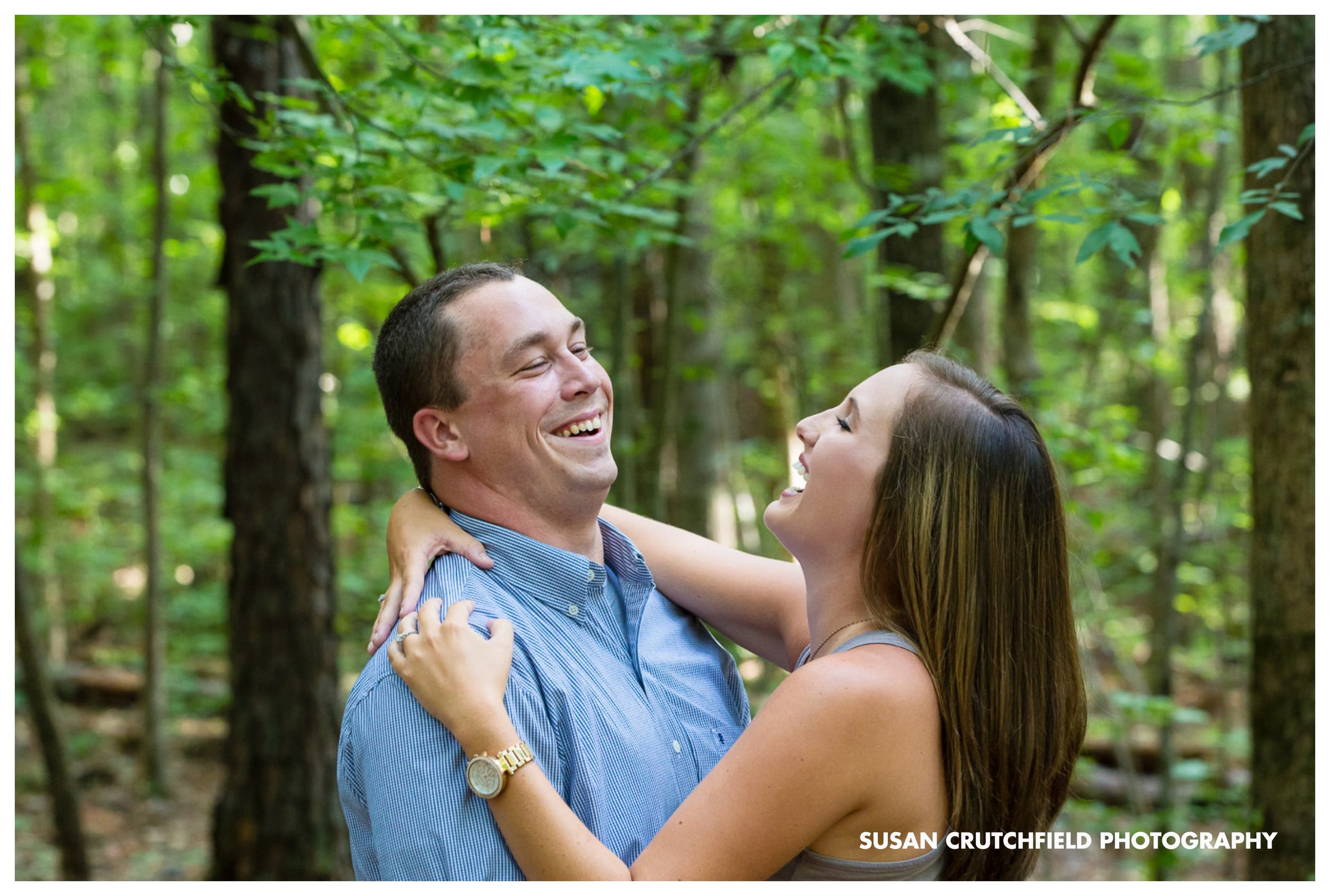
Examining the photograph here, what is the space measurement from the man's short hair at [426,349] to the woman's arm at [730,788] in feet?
2.21

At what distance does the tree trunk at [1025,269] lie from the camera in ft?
18.5

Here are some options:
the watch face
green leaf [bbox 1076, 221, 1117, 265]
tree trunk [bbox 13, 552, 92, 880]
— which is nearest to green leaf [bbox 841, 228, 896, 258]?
green leaf [bbox 1076, 221, 1117, 265]

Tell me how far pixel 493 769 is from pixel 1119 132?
225 cm

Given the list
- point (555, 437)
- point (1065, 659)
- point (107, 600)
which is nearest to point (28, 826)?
point (107, 600)

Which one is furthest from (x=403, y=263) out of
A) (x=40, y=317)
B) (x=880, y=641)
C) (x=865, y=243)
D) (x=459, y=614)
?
(x=40, y=317)

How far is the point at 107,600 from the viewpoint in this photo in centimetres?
1195

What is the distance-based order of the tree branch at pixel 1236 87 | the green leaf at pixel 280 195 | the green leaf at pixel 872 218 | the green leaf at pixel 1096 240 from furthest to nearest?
the green leaf at pixel 280 195
the green leaf at pixel 872 218
the tree branch at pixel 1236 87
the green leaf at pixel 1096 240

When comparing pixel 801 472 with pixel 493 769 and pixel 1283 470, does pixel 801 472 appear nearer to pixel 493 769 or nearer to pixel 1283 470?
pixel 493 769

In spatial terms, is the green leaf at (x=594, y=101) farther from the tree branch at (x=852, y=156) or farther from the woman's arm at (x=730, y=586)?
the woman's arm at (x=730, y=586)

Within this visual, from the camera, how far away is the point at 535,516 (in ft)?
7.03

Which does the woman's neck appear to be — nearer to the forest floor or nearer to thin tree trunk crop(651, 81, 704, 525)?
thin tree trunk crop(651, 81, 704, 525)

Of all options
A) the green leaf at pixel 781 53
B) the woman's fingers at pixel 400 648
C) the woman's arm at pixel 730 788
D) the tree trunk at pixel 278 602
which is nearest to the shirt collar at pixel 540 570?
the woman's fingers at pixel 400 648
